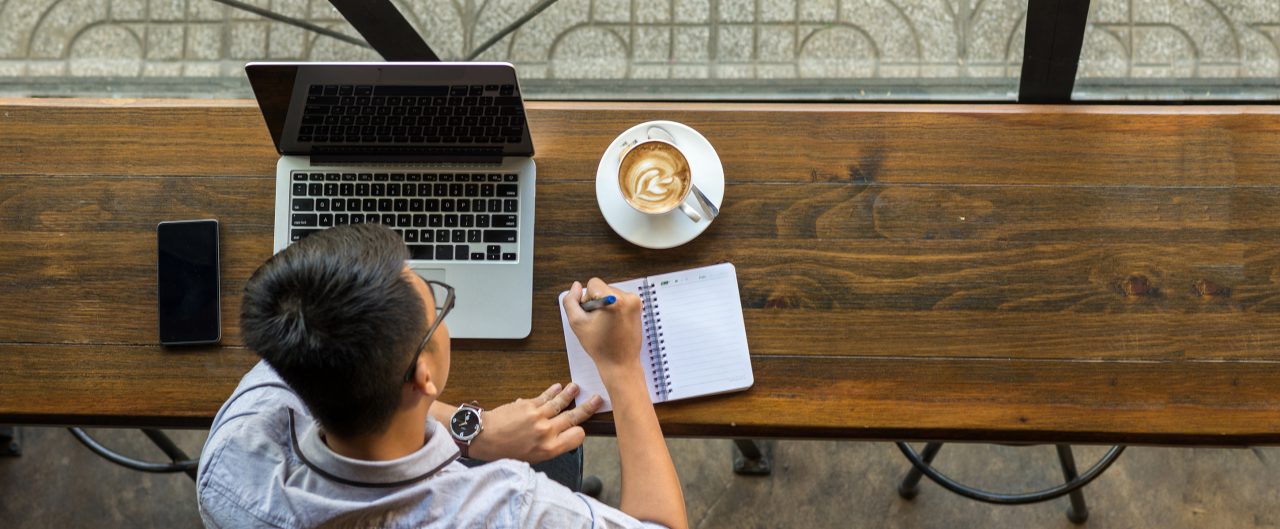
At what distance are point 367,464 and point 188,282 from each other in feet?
1.83

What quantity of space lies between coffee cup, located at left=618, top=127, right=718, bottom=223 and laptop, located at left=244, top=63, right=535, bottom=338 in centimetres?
16

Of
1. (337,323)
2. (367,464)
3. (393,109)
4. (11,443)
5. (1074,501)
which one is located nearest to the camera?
(337,323)

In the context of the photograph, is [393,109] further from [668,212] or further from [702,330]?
[702,330]

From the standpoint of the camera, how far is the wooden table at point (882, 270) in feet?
4.48

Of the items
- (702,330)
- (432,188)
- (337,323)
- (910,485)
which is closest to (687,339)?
(702,330)

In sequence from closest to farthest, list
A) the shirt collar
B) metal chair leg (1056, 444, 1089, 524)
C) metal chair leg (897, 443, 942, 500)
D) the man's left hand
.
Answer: the shirt collar < the man's left hand < metal chair leg (1056, 444, 1089, 524) < metal chair leg (897, 443, 942, 500)

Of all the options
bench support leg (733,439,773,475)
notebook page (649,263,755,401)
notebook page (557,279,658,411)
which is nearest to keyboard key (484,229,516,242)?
notebook page (557,279,658,411)

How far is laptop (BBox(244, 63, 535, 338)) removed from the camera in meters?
1.36

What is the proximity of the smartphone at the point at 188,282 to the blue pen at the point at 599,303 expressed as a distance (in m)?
0.60

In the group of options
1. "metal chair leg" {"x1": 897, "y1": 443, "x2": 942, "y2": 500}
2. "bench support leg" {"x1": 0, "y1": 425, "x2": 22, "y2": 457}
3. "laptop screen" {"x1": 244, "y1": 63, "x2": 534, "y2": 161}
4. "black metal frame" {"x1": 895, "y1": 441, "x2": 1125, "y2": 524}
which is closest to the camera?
"laptop screen" {"x1": 244, "y1": 63, "x2": 534, "y2": 161}

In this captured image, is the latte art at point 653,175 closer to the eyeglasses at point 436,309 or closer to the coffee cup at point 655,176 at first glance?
the coffee cup at point 655,176

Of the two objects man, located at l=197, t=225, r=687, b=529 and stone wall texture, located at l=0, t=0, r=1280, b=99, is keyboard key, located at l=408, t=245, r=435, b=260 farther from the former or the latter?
stone wall texture, located at l=0, t=0, r=1280, b=99

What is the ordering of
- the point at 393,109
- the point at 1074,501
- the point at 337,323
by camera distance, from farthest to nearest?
the point at 1074,501 → the point at 393,109 → the point at 337,323

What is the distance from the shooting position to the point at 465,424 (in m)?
1.39
